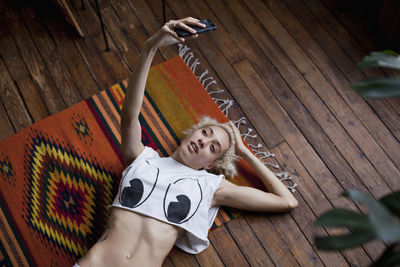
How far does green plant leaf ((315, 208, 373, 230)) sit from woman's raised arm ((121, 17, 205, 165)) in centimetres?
99

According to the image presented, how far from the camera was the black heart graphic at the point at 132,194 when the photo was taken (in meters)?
1.75

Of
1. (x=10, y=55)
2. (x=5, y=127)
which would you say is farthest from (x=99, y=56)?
(x=5, y=127)

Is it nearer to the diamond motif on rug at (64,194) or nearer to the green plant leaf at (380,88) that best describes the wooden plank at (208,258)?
the diamond motif on rug at (64,194)

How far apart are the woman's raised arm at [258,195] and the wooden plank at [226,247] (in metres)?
0.19

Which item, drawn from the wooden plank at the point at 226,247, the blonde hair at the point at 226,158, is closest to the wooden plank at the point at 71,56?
the blonde hair at the point at 226,158

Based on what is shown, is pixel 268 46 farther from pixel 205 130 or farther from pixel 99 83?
pixel 99 83

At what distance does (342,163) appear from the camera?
2.16m

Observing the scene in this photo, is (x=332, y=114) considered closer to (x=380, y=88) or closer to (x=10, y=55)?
(x=380, y=88)

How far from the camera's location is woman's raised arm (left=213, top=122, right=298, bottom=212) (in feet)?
6.16

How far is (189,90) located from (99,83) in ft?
2.03

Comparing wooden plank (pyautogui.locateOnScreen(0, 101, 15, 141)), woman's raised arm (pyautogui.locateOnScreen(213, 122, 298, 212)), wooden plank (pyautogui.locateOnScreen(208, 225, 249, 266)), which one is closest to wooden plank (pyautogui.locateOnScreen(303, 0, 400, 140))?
woman's raised arm (pyautogui.locateOnScreen(213, 122, 298, 212))

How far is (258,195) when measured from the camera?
6.22 feet

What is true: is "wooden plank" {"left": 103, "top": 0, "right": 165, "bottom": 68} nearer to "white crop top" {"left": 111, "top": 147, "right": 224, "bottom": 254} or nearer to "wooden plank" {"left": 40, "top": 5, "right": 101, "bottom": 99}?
"wooden plank" {"left": 40, "top": 5, "right": 101, "bottom": 99}

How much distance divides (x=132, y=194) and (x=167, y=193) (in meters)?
0.18
